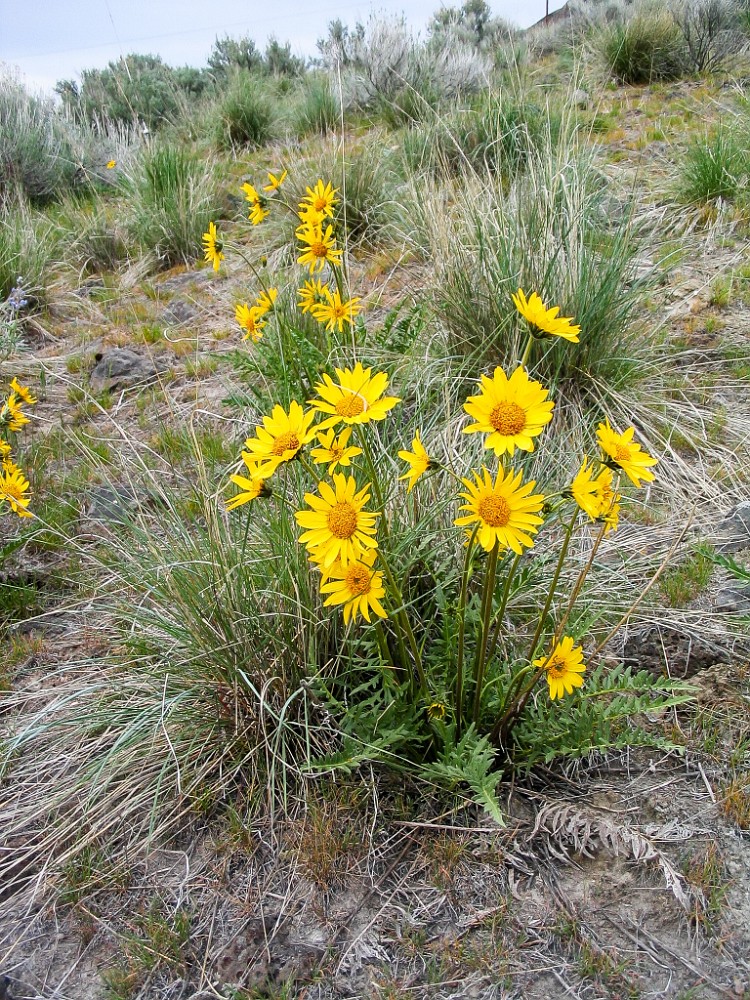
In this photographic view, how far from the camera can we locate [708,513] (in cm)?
241

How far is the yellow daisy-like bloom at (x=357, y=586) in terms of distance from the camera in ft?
4.12

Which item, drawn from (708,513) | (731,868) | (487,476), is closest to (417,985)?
(731,868)

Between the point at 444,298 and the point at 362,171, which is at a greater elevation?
the point at 362,171

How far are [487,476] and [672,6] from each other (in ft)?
26.3

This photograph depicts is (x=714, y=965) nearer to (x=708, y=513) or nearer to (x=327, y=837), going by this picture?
(x=327, y=837)

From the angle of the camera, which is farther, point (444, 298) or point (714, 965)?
point (444, 298)

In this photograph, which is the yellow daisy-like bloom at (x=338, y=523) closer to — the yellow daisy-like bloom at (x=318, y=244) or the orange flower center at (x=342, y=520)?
the orange flower center at (x=342, y=520)

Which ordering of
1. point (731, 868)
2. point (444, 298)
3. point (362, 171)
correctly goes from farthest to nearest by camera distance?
point (362, 171) < point (444, 298) < point (731, 868)

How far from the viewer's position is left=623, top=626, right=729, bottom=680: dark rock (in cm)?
188

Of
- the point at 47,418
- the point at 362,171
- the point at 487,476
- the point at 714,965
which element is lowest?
the point at 714,965

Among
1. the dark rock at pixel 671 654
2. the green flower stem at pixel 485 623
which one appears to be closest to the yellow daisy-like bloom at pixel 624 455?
the green flower stem at pixel 485 623

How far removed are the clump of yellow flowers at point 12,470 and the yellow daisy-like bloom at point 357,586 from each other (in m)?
1.28

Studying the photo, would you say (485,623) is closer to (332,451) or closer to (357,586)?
(357,586)

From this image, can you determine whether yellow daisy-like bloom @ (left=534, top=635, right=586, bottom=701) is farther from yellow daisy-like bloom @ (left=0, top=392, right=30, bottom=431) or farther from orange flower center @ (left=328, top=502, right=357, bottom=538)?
yellow daisy-like bloom @ (left=0, top=392, right=30, bottom=431)
